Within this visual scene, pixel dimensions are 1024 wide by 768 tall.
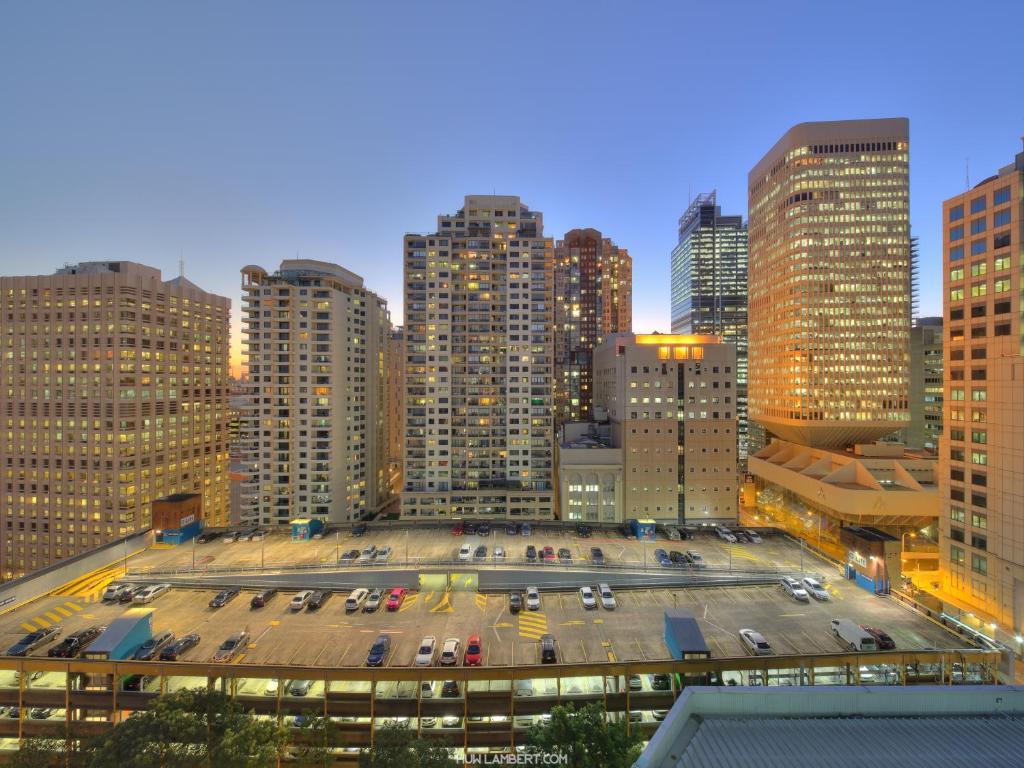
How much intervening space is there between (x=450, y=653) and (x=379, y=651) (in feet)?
16.8

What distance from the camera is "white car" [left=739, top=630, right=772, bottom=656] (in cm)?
3488

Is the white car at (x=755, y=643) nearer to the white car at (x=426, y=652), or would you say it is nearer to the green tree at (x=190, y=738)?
the white car at (x=426, y=652)

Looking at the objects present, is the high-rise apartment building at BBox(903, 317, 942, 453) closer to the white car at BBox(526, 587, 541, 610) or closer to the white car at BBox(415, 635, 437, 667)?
the white car at BBox(526, 587, 541, 610)

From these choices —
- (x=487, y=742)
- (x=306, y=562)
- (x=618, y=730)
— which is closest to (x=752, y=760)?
(x=618, y=730)

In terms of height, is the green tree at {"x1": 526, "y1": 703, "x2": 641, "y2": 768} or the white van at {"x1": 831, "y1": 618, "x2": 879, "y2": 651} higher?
the white van at {"x1": 831, "y1": 618, "x2": 879, "y2": 651}

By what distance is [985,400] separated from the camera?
57906mm

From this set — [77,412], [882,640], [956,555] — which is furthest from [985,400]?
[77,412]

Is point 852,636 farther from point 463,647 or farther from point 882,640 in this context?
point 463,647

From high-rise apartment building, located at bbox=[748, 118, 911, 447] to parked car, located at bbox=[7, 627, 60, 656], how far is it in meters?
122

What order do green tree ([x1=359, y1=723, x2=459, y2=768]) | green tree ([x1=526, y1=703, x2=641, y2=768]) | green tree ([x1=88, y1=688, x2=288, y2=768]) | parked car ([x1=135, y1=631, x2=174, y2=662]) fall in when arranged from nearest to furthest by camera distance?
1. green tree ([x1=526, y1=703, x2=641, y2=768])
2. green tree ([x1=359, y1=723, x2=459, y2=768])
3. green tree ([x1=88, y1=688, x2=288, y2=768])
4. parked car ([x1=135, y1=631, x2=174, y2=662])

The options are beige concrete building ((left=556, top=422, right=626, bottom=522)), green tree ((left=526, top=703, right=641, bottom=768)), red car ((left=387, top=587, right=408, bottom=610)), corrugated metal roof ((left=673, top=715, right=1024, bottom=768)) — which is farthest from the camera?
beige concrete building ((left=556, top=422, right=626, bottom=522))

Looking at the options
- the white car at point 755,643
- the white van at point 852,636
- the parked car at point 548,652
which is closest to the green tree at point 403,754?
the parked car at point 548,652

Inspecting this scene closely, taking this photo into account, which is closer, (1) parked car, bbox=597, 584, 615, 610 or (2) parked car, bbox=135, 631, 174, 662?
(2) parked car, bbox=135, 631, 174, 662

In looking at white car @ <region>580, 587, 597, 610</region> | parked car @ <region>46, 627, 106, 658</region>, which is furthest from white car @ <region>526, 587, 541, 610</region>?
parked car @ <region>46, 627, 106, 658</region>
